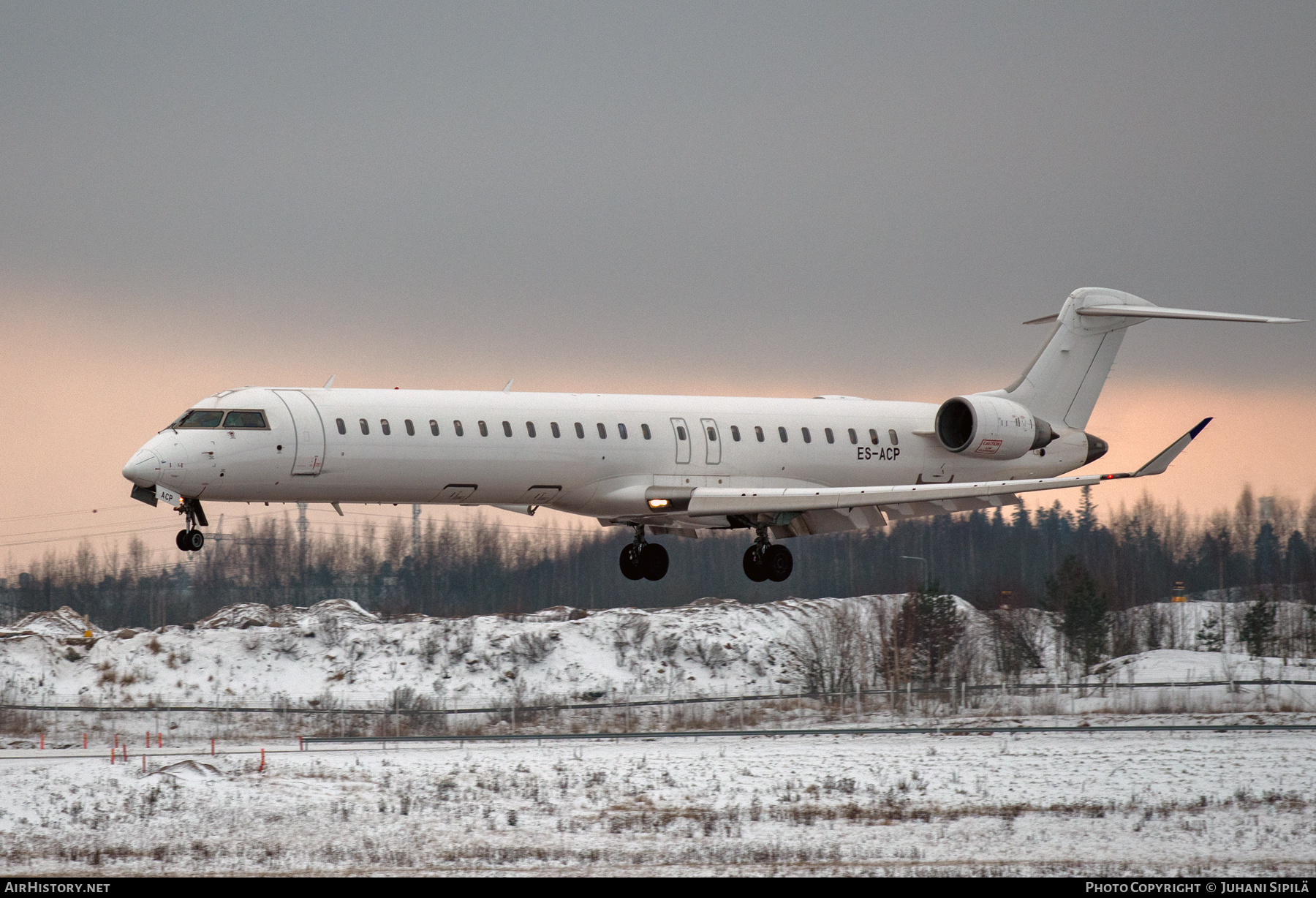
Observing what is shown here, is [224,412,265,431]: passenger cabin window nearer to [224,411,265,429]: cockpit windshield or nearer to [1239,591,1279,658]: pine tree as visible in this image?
[224,411,265,429]: cockpit windshield

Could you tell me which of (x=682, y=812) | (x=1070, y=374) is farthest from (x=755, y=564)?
(x=682, y=812)

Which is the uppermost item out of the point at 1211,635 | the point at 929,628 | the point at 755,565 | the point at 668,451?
the point at 668,451

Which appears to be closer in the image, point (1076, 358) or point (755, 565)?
point (755, 565)

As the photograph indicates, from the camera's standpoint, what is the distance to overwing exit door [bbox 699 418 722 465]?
36.0 metres

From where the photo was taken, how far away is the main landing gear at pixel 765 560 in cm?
3744

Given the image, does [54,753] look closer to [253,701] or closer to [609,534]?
[253,701]

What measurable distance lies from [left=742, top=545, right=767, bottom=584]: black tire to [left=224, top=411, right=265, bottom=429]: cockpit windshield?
1215 centimetres

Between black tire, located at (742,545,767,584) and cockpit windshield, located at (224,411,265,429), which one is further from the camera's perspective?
black tire, located at (742,545,767,584)

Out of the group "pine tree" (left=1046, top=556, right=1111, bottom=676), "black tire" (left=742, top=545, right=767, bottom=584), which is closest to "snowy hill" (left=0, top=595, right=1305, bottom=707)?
"pine tree" (left=1046, top=556, right=1111, bottom=676)

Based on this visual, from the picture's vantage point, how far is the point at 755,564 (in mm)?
37594

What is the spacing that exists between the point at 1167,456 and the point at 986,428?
688 cm

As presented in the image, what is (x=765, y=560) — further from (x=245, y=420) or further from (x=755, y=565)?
(x=245, y=420)
